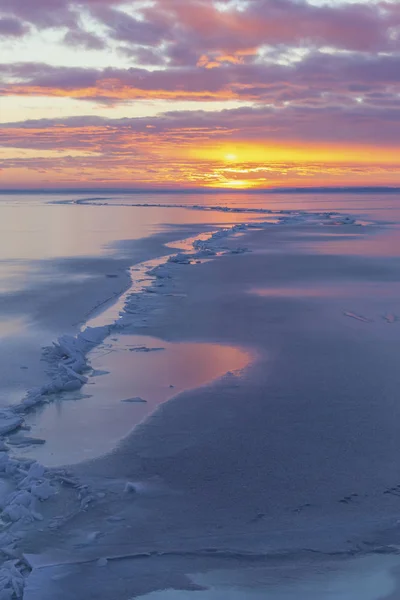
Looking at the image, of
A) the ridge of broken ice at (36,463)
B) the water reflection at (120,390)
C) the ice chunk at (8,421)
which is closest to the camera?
the ridge of broken ice at (36,463)

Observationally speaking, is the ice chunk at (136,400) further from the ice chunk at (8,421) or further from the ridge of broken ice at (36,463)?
the ice chunk at (8,421)

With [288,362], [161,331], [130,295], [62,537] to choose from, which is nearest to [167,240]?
[130,295]

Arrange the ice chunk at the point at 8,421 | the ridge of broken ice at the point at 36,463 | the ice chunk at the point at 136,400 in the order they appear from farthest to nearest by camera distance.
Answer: the ice chunk at the point at 136,400, the ice chunk at the point at 8,421, the ridge of broken ice at the point at 36,463

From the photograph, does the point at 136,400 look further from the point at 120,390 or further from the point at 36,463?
the point at 36,463

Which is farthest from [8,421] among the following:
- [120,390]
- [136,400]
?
[120,390]

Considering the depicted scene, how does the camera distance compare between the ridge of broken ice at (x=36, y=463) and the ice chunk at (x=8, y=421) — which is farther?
the ice chunk at (x=8, y=421)

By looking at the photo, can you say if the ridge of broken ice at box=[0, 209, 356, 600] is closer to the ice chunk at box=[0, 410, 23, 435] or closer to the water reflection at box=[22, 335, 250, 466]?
the ice chunk at box=[0, 410, 23, 435]

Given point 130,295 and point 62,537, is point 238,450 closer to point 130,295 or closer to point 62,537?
point 62,537

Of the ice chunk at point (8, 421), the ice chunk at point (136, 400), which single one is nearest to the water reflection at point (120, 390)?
the ice chunk at point (136, 400)

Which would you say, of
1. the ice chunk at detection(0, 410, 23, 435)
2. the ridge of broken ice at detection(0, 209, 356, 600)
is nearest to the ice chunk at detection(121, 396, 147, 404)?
the ridge of broken ice at detection(0, 209, 356, 600)
